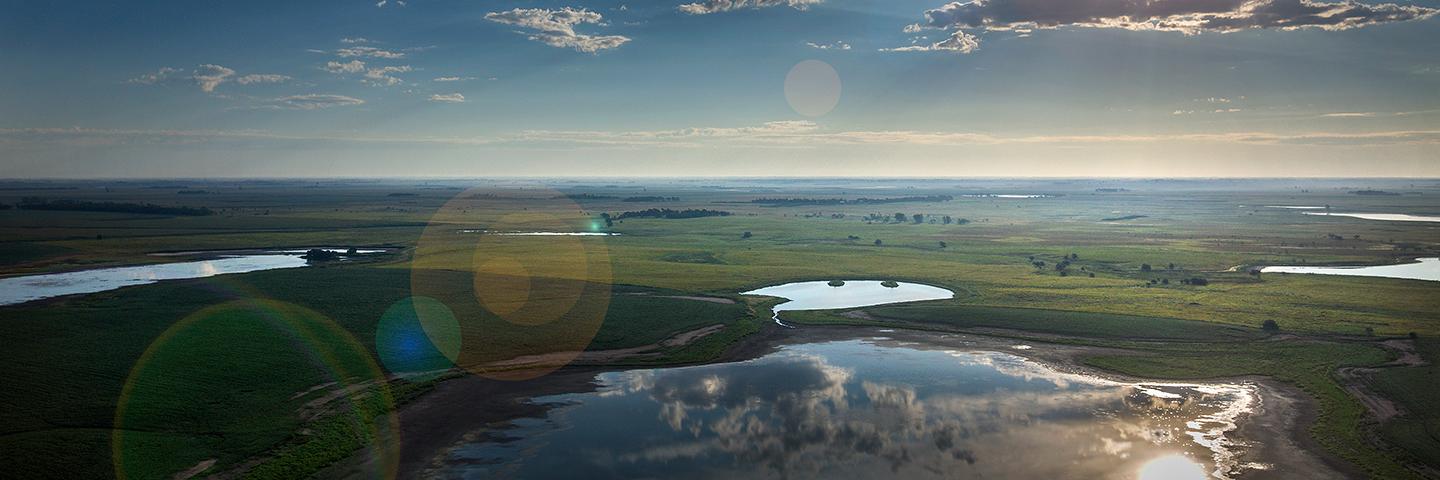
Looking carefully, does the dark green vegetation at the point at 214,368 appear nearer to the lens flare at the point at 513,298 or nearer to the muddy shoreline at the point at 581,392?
the lens flare at the point at 513,298

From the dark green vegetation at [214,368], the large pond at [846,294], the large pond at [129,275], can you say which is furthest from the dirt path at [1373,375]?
the large pond at [129,275]

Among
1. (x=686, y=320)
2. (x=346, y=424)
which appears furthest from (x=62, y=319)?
(x=686, y=320)

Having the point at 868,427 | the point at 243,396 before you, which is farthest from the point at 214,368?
the point at 868,427

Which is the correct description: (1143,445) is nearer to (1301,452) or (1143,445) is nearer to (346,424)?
(1301,452)

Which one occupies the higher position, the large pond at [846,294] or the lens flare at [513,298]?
the lens flare at [513,298]

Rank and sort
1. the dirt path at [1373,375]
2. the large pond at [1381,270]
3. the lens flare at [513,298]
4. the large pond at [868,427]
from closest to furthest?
the large pond at [868,427]
the dirt path at [1373,375]
the lens flare at [513,298]
the large pond at [1381,270]
